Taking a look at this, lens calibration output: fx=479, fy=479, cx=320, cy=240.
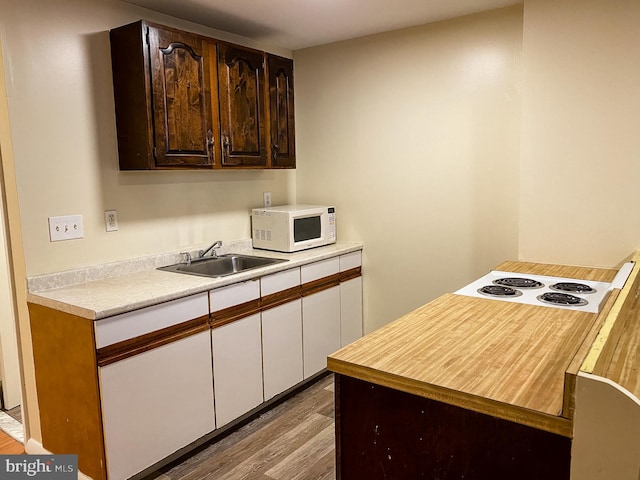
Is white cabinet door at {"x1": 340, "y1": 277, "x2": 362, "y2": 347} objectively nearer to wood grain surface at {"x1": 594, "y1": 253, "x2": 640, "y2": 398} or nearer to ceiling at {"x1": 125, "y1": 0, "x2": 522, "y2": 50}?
ceiling at {"x1": 125, "y1": 0, "x2": 522, "y2": 50}

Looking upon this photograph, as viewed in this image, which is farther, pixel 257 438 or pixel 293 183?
pixel 293 183

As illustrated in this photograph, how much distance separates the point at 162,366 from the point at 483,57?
2.54m

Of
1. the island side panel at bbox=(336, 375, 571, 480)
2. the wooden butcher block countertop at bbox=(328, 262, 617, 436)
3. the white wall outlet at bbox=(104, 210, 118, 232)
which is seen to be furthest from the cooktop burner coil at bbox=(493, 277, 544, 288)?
the white wall outlet at bbox=(104, 210, 118, 232)

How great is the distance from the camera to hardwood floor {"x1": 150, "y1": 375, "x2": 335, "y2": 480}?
231 centimetres

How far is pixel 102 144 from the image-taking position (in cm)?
252

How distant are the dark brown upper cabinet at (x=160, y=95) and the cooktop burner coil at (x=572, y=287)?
193 cm

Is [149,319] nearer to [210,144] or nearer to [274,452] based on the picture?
[274,452]

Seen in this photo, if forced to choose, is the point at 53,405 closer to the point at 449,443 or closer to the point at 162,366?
the point at 162,366

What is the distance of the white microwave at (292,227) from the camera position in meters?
3.20

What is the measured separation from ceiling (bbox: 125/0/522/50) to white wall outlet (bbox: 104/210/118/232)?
115 centimetres

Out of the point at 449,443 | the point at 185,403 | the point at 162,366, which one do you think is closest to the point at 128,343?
the point at 162,366

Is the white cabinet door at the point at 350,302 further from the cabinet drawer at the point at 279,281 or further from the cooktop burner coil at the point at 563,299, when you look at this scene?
the cooktop burner coil at the point at 563,299

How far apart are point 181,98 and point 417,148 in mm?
1569

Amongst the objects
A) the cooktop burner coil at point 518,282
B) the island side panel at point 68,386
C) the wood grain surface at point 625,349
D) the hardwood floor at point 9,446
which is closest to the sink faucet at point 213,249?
the island side panel at point 68,386
